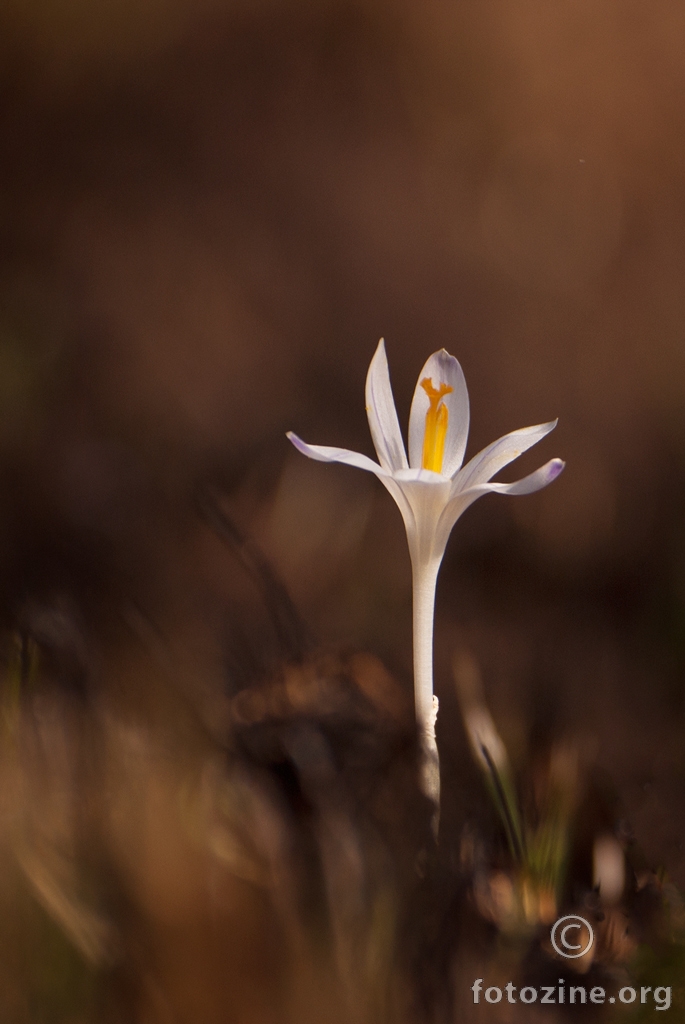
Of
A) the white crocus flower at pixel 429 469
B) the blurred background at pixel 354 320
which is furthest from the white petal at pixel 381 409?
the blurred background at pixel 354 320

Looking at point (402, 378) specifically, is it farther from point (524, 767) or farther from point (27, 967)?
point (27, 967)

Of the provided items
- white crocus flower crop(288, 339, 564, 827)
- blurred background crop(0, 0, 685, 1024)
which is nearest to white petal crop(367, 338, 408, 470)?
white crocus flower crop(288, 339, 564, 827)

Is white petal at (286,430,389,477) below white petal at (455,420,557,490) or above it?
above

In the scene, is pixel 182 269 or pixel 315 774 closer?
pixel 315 774

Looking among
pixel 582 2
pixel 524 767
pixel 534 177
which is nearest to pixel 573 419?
pixel 534 177

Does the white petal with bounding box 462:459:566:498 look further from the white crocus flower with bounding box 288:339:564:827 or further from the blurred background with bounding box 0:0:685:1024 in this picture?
the blurred background with bounding box 0:0:685:1024

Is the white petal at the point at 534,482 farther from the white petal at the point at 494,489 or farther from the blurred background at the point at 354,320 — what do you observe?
the blurred background at the point at 354,320

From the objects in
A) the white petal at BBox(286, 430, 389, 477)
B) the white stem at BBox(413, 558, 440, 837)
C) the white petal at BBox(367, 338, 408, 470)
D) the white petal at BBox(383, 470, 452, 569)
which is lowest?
the white stem at BBox(413, 558, 440, 837)
